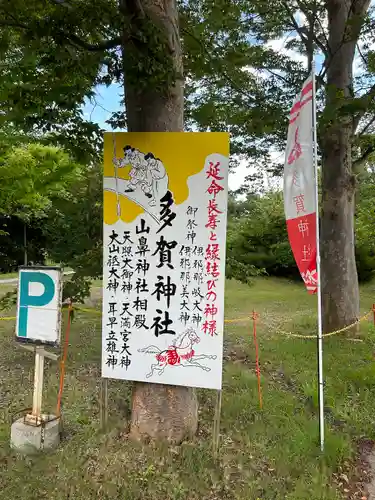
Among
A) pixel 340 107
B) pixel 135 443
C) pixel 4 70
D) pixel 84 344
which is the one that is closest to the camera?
pixel 135 443

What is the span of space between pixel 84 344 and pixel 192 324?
4152mm

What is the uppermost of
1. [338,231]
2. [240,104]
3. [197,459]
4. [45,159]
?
[240,104]

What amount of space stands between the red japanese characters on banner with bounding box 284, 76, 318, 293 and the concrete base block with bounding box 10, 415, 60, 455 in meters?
2.57

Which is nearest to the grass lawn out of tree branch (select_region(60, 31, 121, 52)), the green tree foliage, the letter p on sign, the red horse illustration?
the red horse illustration

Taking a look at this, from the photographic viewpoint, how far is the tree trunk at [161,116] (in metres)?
3.64

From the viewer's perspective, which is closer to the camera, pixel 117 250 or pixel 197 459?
pixel 197 459

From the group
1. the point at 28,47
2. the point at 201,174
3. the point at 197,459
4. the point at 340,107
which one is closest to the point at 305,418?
the point at 197,459

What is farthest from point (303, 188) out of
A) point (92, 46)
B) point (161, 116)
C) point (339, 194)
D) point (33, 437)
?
point (339, 194)

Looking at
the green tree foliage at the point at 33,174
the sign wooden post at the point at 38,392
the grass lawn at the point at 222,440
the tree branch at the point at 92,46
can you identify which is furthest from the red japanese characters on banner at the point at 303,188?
the green tree foliage at the point at 33,174

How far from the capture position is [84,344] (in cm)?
740

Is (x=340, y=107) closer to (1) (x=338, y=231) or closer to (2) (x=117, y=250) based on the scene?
(1) (x=338, y=231)

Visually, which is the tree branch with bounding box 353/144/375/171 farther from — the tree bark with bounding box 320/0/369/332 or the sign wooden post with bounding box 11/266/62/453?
the sign wooden post with bounding box 11/266/62/453

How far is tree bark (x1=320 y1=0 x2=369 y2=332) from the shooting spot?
799cm

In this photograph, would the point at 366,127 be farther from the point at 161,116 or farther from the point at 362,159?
the point at 161,116
